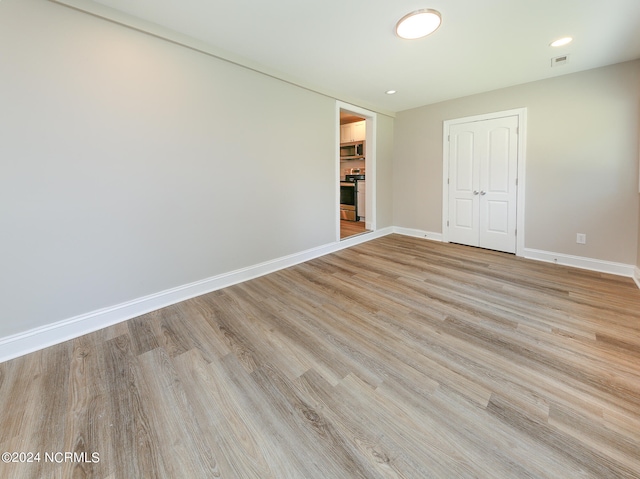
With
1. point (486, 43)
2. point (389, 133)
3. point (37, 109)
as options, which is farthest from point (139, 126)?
point (389, 133)

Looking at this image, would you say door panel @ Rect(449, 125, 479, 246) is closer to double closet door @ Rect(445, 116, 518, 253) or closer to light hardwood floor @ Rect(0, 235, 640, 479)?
double closet door @ Rect(445, 116, 518, 253)

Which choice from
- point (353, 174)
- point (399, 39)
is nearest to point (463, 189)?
point (399, 39)

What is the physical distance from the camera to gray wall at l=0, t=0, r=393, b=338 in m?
1.85

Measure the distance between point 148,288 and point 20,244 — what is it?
892mm

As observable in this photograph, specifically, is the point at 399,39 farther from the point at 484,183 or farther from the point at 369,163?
the point at 484,183

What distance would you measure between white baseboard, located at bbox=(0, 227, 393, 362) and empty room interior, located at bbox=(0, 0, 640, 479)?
0.05ft

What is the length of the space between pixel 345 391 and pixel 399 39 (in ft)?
9.63

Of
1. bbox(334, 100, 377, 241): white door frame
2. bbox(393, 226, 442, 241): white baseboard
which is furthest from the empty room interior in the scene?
bbox(393, 226, 442, 241): white baseboard

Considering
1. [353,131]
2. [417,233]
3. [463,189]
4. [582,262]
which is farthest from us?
[353,131]

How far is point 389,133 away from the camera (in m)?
5.17

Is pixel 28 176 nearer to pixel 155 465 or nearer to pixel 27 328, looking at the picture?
pixel 27 328

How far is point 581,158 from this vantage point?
10.9 feet

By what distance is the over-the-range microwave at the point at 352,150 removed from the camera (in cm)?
675

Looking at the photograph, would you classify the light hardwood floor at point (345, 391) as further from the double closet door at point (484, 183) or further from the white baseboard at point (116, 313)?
the double closet door at point (484, 183)
